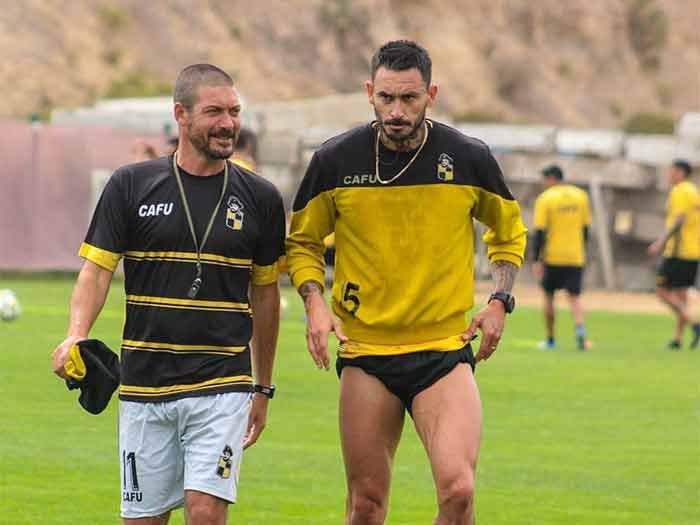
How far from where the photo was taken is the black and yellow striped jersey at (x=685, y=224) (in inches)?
979

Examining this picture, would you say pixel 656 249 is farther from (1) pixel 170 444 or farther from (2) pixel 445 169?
(1) pixel 170 444

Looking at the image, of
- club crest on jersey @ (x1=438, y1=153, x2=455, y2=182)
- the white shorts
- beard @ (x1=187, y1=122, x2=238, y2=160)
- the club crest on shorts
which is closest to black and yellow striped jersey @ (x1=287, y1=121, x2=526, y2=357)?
club crest on jersey @ (x1=438, y1=153, x2=455, y2=182)

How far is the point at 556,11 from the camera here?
81125mm

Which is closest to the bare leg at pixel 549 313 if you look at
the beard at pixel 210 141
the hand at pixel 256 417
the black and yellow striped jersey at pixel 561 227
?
the black and yellow striped jersey at pixel 561 227

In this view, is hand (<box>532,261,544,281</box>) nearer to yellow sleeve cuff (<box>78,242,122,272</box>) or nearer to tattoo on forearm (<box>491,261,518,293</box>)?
tattoo on forearm (<box>491,261,518,293</box>)

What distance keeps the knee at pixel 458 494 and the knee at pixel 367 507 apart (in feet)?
1.55

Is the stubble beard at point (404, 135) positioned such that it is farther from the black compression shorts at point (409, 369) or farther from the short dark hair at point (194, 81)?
the black compression shorts at point (409, 369)

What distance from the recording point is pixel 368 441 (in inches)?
327

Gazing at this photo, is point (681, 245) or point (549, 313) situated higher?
point (681, 245)

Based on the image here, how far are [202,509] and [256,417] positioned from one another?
30.7 inches

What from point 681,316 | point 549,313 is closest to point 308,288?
point 549,313

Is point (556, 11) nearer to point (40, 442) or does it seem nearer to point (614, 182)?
point (614, 182)

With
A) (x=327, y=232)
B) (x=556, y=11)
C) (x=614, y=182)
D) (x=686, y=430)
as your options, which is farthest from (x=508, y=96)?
(x=327, y=232)

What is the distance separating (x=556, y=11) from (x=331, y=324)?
243ft
